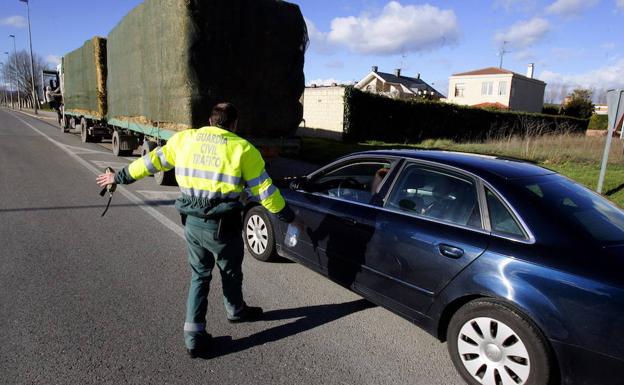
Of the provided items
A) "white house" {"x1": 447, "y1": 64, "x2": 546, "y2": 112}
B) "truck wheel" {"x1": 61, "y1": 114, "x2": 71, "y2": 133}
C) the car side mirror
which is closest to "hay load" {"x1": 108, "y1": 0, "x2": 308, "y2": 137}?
the car side mirror

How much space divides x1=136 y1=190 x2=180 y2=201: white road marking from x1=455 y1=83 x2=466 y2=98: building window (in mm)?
56570

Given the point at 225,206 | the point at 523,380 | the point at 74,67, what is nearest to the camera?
the point at 523,380

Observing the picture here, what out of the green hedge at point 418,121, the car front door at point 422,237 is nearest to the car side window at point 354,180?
the car front door at point 422,237

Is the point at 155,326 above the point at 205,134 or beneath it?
beneath

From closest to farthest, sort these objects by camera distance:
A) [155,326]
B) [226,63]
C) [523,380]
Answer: [523,380] < [155,326] < [226,63]

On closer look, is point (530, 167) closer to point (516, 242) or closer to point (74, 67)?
point (516, 242)

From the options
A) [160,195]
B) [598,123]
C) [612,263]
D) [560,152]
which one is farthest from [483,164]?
[598,123]

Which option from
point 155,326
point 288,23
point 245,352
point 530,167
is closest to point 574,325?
point 530,167

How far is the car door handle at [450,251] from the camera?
2700mm

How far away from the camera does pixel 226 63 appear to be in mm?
7945

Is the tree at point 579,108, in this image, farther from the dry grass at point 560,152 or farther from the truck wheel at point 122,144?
the truck wheel at point 122,144

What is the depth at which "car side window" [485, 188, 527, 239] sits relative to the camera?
258 centimetres

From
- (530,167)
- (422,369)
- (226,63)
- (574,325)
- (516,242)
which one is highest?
(226,63)

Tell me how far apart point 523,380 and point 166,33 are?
26.2 ft
